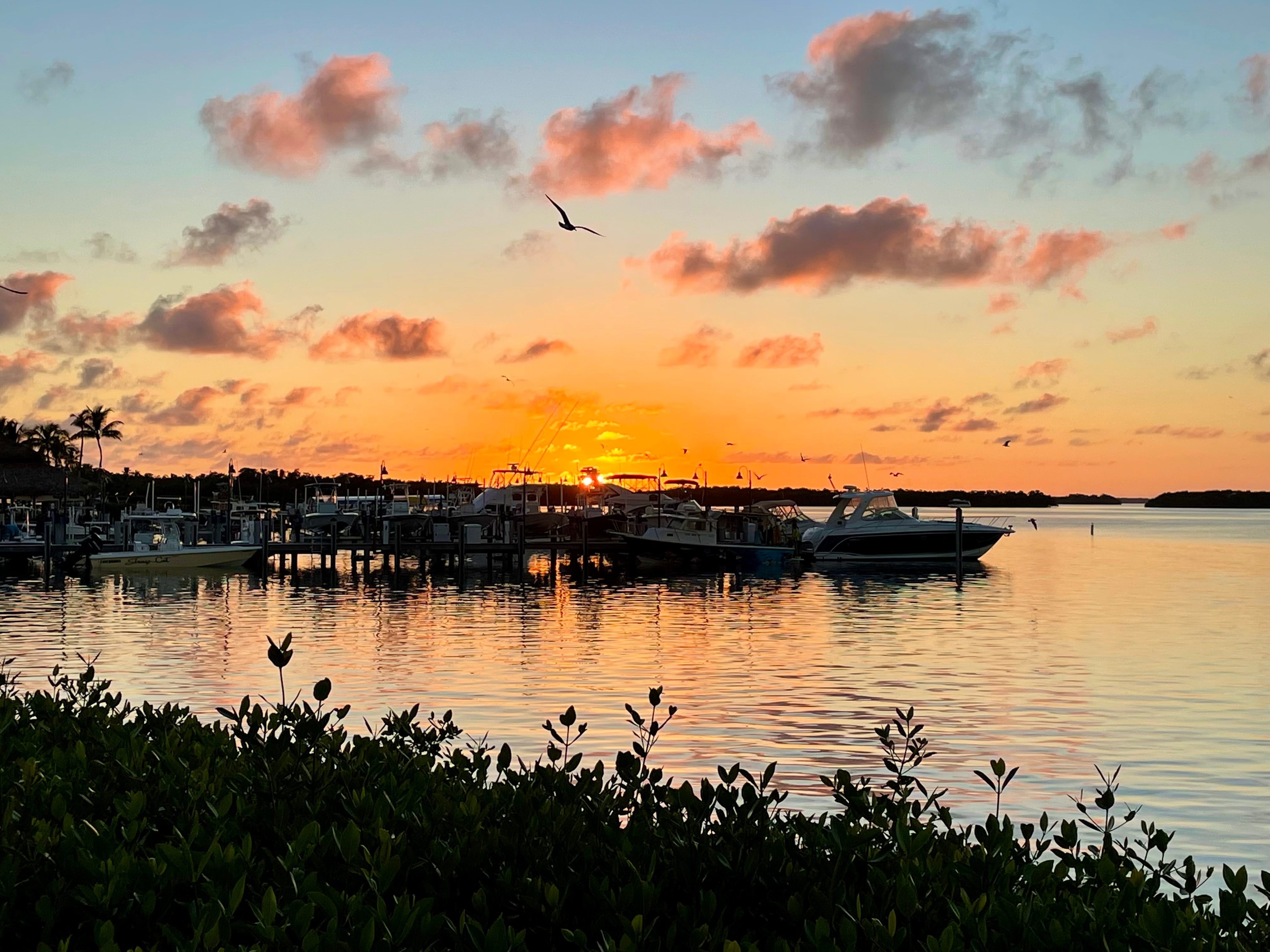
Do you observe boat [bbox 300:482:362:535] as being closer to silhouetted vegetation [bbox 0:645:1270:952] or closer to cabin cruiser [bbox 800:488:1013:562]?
cabin cruiser [bbox 800:488:1013:562]

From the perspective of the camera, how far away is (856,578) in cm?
6531

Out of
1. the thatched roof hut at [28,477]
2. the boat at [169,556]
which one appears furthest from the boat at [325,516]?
the thatched roof hut at [28,477]

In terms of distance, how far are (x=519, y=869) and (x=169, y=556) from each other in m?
62.2

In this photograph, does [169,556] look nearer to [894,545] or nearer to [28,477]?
[28,477]

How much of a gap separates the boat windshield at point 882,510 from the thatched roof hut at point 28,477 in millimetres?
48373

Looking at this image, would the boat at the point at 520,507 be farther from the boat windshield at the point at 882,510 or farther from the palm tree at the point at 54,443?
the palm tree at the point at 54,443

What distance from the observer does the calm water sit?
1792 centimetres

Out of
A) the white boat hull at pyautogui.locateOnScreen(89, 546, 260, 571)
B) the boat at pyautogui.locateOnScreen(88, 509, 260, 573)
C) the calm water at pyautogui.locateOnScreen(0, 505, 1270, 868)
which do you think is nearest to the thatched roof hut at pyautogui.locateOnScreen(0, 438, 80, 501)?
the boat at pyautogui.locateOnScreen(88, 509, 260, 573)

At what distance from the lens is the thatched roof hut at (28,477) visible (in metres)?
79.4

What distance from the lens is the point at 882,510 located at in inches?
2810

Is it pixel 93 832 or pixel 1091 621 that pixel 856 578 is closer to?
pixel 1091 621

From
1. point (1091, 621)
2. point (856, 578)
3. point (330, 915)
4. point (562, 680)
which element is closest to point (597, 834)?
point (330, 915)

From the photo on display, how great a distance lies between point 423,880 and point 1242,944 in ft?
12.5

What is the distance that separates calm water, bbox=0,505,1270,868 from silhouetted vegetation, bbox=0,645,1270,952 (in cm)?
791
